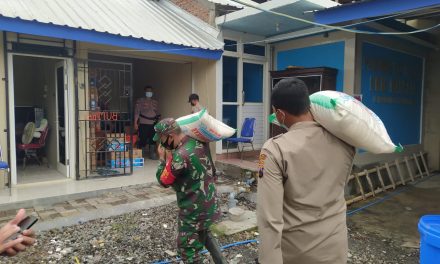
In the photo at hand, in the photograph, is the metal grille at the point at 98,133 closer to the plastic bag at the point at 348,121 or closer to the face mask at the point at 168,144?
the face mask at the point at 168,144

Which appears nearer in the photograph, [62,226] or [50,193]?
[62,226]

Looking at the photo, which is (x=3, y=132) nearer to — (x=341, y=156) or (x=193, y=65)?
(x=193, y=65)

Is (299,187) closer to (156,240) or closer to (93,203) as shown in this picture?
(156,240)

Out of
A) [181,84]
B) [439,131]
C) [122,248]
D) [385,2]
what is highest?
[385,2]

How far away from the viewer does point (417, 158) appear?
8266 millimetres

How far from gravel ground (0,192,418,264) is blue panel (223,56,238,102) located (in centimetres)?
395

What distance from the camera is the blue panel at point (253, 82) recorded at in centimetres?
811

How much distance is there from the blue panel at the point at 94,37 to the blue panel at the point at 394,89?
9.99ft

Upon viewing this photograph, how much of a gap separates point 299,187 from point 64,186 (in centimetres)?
510

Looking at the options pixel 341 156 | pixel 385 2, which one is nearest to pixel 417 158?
pixel 385 2

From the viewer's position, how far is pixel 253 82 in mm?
8266

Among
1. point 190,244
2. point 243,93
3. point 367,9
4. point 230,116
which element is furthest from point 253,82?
point 190,244

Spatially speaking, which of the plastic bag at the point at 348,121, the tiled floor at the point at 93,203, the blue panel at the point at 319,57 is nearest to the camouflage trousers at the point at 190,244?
the plastic bag at the point at 348,121

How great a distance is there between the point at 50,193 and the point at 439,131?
8803 mm
